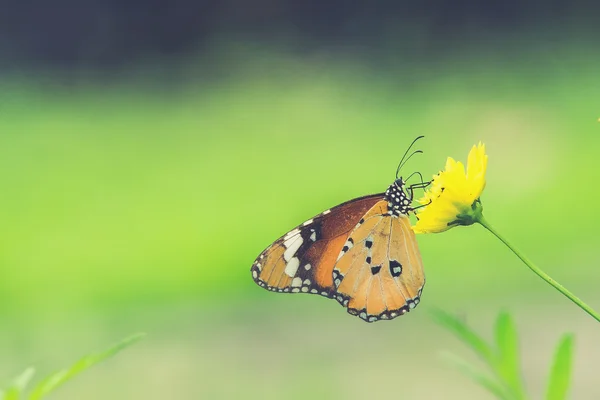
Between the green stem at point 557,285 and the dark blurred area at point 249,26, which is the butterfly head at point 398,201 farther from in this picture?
the dark blurred area at point 249,26

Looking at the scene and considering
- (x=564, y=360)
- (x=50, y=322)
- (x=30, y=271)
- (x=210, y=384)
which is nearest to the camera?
(x=564, y=360)

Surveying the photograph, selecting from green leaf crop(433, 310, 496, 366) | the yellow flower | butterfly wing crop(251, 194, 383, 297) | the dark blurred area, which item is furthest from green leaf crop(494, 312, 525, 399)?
the dark blurred area

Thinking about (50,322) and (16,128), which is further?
(16,128)

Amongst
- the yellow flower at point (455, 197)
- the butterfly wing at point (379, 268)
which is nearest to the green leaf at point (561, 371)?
the yellow flower at point (455, 197)

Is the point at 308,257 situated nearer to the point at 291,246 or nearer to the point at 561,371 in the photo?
the point at 291,246

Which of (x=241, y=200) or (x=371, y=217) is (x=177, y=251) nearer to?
(x=241, y=200)

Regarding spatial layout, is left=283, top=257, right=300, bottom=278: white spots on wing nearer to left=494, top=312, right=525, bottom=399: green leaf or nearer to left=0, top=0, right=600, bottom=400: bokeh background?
left=494, top=312, right=525, bottom=399: green leaf

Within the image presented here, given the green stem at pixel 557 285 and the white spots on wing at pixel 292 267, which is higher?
the green stem at pixel 557 285

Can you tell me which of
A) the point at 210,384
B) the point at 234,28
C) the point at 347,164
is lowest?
the point at 210,384

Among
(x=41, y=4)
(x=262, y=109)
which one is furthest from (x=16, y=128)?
(x=262, y=109)
